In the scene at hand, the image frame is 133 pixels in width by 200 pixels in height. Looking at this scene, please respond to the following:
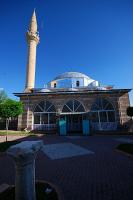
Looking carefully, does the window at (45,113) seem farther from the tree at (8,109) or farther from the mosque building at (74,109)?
the tree at (8,109)

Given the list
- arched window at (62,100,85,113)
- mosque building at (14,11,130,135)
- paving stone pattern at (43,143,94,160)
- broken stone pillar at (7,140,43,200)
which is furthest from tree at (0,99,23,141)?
broken stone pillar at (7,140,43,200)

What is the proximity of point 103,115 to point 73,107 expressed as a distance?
5156mm

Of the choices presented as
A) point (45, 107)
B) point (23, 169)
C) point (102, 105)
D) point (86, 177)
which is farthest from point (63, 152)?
point (102, 105)

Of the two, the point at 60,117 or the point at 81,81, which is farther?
the point at 81,81

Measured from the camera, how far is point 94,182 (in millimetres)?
4566

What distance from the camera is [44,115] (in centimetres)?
2275

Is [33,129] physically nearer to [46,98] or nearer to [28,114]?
[28,114]

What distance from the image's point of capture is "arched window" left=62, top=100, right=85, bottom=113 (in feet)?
73.6

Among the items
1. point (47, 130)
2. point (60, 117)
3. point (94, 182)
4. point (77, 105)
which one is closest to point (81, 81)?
point (77, 105)

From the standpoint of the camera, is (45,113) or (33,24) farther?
(33,24)

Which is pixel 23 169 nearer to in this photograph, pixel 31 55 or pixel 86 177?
pixel 86 177

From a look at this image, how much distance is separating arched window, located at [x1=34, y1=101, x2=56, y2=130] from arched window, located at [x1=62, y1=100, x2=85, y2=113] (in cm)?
205

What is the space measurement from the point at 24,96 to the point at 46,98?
387 centimetres

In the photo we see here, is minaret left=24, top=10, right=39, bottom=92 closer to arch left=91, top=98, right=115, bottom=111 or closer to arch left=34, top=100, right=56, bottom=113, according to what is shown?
arch left=34, top=100, right=56, bottom=113
